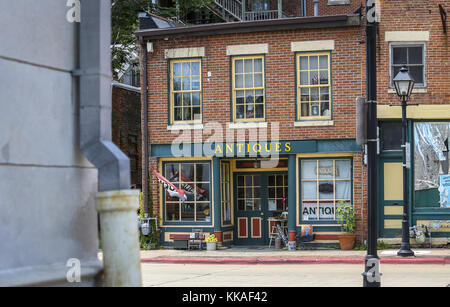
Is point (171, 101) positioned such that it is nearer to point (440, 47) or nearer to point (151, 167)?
point (151, 167)

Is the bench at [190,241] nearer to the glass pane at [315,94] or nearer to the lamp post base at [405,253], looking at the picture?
the glass pane at [315,94]

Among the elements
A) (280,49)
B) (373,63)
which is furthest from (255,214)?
(373,63)

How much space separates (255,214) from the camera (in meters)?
21.9

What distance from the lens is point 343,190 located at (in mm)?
20203

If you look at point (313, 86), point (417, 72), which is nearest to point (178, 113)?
point (313, 86)

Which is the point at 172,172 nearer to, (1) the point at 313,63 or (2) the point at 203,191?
(2) the point at 203,191

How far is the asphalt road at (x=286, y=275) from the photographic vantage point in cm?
1295

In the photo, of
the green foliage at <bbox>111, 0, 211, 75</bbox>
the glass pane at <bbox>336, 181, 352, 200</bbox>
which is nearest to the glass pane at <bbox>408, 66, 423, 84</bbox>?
the glass pane at <bbox>336, 181, 352, 200</bbox>

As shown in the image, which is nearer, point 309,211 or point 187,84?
point 309,211

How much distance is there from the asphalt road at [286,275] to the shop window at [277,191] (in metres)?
4.43

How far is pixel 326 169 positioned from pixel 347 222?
1.70 metres

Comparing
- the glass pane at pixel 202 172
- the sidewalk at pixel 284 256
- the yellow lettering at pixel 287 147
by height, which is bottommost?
the sidewalk at pixel 284 256

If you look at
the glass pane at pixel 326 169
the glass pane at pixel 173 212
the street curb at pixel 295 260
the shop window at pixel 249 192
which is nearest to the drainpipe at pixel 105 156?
the street curb at pixel 295 260

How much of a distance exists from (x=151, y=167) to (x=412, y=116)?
798 cm
